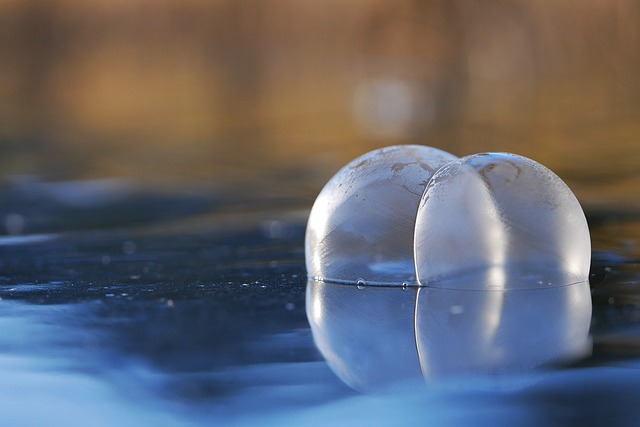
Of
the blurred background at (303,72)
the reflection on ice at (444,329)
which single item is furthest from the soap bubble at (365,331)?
the blurred background at (303,72)

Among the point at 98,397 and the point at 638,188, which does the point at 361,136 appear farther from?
the point at 98,397

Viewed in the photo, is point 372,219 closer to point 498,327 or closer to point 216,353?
point 498,327

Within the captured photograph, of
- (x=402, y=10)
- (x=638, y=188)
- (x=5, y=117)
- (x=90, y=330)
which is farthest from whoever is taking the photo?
(x=402, y=10)

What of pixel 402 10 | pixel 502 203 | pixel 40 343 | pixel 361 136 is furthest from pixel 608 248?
pixel 402 10

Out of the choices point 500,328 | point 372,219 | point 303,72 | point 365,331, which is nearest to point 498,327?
point 500,328

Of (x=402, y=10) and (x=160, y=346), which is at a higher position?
(x=402, y=10)

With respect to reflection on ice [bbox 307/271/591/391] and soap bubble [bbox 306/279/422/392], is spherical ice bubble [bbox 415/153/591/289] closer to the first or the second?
reflection on ice [bbox 307/271/591/391]

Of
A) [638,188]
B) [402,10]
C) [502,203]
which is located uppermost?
[402,10]

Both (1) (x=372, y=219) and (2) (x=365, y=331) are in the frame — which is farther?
(1) (x=372, y=219)
